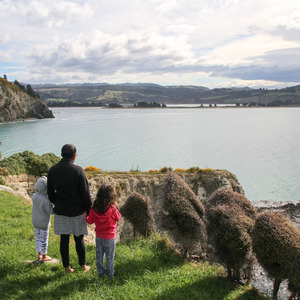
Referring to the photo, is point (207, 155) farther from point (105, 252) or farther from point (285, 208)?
point (105, 252)

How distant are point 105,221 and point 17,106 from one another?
10525 centimetres

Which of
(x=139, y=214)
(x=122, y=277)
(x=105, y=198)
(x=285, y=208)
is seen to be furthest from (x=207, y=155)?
(x=105, y=198)

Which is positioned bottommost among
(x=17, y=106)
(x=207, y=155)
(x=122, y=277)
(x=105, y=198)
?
(x=207, y=155)

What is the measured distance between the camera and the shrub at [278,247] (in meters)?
5.54

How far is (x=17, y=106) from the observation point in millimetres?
96062

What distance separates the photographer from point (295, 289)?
597 centimetres

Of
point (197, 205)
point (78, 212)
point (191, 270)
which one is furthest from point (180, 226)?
point (78, 212)

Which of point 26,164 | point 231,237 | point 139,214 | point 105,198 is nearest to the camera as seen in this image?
point 105,198

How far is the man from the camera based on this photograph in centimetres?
482

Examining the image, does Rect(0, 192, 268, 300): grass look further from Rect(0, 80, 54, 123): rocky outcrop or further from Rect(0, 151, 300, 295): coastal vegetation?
Rect(0, 80, 54, 123): rocky outcrop

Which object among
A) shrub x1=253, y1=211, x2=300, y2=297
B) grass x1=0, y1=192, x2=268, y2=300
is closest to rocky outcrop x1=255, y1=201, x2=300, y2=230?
shrub x1=253, y1=211, x2=300, y2=297

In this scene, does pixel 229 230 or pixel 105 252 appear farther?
pixel 229 230

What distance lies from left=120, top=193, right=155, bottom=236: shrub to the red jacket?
Result: 3762mm

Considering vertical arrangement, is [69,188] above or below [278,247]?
above
